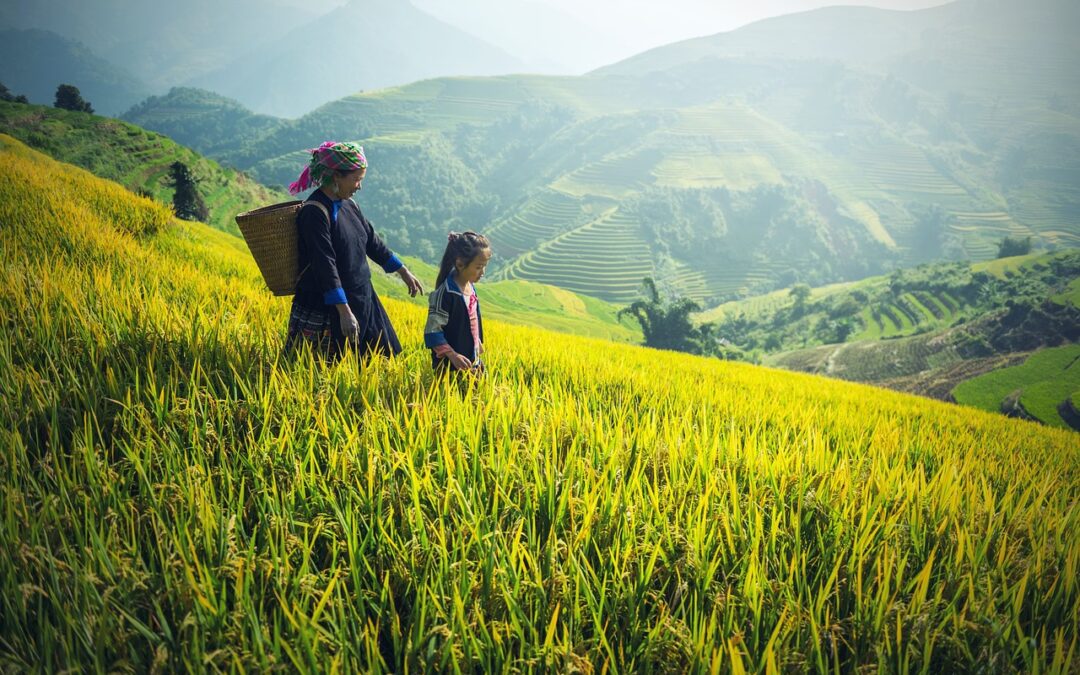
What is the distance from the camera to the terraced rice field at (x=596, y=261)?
13988 centimetres

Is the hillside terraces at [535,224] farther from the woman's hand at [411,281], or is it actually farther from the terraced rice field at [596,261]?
the woman's hand at [411,281]

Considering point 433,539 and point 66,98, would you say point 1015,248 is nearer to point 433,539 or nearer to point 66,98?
point 433,539

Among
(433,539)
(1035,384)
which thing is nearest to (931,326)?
(1035,384)

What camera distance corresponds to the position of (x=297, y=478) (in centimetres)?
163

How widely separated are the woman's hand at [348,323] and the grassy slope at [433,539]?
0.33 metres

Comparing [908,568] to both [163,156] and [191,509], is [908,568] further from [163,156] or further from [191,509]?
[163,156]

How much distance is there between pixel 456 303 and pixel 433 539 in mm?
1998

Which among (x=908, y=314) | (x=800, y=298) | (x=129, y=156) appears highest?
(x=129, y=156)

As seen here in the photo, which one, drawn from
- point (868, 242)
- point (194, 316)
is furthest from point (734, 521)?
point (868, 242)

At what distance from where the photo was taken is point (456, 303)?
324cm

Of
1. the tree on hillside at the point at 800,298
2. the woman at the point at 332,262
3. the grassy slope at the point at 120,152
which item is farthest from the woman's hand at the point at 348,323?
the tree on hillside at the point at 800,298

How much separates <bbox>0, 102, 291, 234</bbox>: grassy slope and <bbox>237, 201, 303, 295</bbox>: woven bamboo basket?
59.2m

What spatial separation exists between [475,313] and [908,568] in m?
2.71

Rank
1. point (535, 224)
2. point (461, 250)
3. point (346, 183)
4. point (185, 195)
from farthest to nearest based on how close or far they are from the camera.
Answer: point (535, 224)
point (185, 195)
point (461, 250)
point (346, 183)
